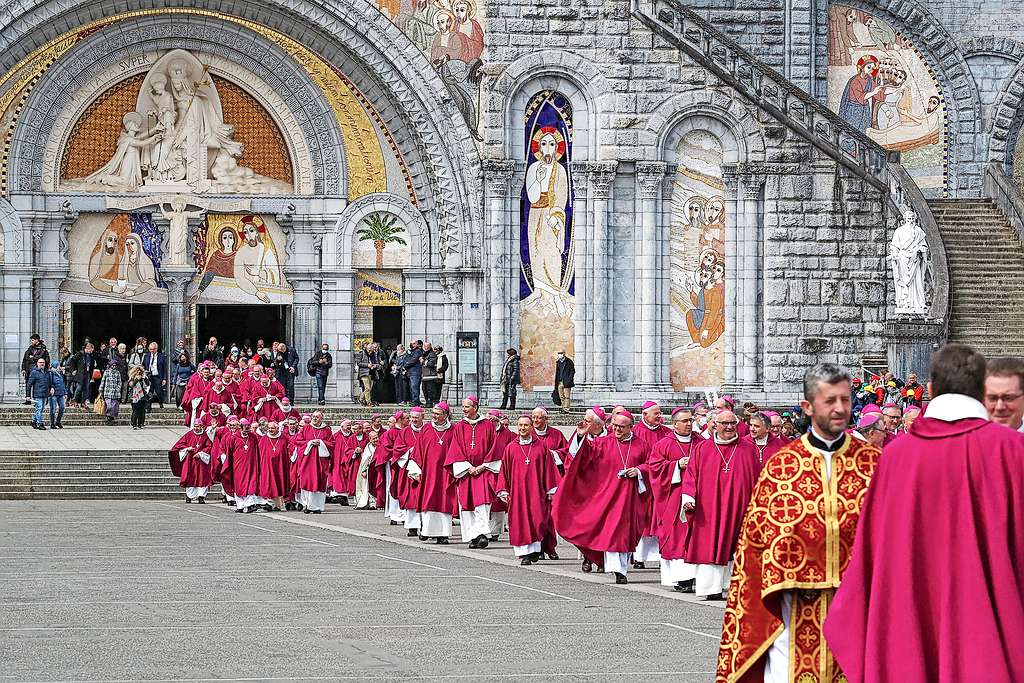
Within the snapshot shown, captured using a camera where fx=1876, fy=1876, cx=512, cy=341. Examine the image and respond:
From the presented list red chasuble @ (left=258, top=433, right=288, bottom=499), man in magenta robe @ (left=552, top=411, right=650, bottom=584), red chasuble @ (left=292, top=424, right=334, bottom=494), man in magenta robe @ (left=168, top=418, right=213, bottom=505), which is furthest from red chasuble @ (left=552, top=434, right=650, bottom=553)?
man in magenta robe @ (left=168, top=418, right=213, bottom=505)

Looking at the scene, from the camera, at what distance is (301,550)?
64.2ft

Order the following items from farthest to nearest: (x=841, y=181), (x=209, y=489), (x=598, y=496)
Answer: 1. (x=841, y=181)
2. (x=209, y=489)
3. (x=598, y=496)

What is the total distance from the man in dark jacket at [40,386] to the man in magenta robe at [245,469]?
18.5 ft

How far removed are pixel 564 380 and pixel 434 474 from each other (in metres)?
12.5

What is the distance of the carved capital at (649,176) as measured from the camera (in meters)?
35.2

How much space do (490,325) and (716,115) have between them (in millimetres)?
5814

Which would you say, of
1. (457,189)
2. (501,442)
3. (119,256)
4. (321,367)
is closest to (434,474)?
(501,442)

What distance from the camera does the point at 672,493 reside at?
17.2 metres

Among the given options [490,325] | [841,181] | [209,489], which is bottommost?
[209,489]

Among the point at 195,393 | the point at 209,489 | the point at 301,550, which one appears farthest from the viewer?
the point at 195,393

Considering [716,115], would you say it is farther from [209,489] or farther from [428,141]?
[209,489]

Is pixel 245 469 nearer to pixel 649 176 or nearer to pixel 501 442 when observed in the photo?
pixel 501 442

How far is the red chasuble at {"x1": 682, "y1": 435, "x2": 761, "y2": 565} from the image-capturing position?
623 inches

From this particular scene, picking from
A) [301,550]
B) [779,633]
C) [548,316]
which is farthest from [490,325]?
[779,633]
